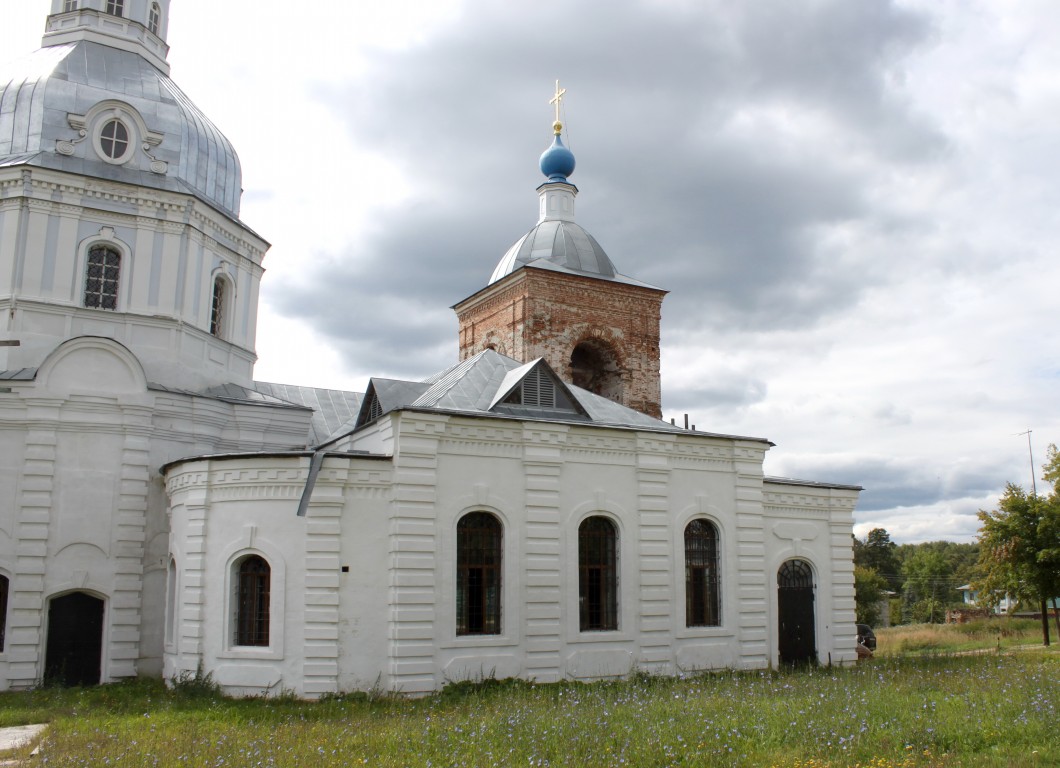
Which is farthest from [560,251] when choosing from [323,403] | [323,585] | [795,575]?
[323,585]

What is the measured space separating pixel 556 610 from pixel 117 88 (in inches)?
539

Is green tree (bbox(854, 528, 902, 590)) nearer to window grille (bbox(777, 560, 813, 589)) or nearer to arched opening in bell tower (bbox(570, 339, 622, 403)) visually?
arched opening in bell tower (bbox(570, 339, 622, 403))

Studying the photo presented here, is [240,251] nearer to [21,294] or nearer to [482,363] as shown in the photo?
[21,294]

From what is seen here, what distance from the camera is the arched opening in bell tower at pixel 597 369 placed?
87.2ft

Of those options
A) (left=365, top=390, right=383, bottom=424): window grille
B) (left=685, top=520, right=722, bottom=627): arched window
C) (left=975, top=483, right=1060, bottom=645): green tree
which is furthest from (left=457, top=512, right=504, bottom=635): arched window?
(left=975, top=483, right=1060, bottom=645): green tree

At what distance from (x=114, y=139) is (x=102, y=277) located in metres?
2.83

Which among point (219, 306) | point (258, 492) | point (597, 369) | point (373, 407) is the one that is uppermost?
point (597, 369)

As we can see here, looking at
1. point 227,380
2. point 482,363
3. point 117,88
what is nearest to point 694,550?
point 482,363

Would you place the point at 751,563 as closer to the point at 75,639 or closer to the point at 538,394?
the point at 538,394

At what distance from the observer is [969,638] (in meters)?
29.1

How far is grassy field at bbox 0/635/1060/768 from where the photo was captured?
9.05 meters

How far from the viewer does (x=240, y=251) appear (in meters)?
19.9

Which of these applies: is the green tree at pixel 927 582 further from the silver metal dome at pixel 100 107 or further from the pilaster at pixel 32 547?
the pilaster at pixel 32 547

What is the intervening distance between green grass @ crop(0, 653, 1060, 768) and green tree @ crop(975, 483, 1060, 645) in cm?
1241
